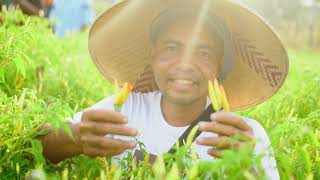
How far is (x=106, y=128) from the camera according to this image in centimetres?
191

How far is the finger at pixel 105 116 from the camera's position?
6.18 ft

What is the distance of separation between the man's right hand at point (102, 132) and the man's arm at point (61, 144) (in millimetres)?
49

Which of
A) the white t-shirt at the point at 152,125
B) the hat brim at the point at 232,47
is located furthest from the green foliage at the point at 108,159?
the hat brim at the point at 232,47

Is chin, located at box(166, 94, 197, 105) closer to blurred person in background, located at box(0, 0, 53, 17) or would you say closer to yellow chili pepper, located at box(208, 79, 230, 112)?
yellow chili pepper, located at box(208, 79, 230, 112)

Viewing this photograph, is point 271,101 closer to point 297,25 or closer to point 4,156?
point 4,156

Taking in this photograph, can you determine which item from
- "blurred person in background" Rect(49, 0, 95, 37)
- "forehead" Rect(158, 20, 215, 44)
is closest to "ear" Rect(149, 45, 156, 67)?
"forehead" Rect(158, 20, 215, 44)

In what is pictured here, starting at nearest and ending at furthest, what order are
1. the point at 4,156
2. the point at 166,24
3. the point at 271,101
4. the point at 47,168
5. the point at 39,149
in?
the point at 39,149, the point at 4,156, the point at 47,168, the point at 166,24, the point at 271,101

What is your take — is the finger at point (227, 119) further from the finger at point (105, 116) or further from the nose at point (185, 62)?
the nose at point (185, 62)

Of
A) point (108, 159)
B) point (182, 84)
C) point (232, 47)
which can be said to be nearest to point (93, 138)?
point (108, 159)

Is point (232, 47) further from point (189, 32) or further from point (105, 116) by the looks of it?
point (105, 116)

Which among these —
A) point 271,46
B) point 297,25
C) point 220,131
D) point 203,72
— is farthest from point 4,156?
point 297,25

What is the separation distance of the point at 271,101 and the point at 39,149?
220 centimetres

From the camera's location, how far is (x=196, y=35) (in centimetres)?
256

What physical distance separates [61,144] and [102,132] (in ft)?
0.89
